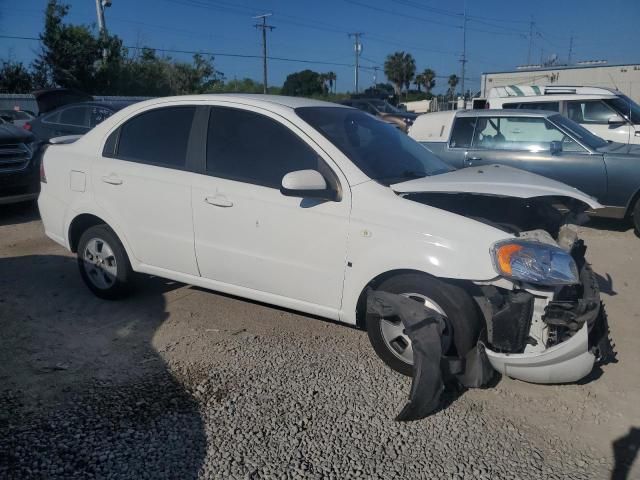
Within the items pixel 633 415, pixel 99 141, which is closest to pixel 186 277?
pixel 99 141

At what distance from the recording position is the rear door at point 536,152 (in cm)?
716

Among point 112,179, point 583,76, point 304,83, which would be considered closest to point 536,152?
point 112,179

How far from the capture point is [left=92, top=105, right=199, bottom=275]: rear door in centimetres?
406

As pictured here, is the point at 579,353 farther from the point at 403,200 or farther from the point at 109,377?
the point at 109,377

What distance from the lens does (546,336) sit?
300cm

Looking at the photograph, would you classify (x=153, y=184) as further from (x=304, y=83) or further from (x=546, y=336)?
(x=304, y=83)

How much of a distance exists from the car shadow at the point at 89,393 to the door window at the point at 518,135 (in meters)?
5.19

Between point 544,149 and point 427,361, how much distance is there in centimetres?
550

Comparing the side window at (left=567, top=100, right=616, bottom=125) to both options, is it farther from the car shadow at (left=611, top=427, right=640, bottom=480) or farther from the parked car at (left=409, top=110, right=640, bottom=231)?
the car shadow at (left=611, top=427, right=640, bottom=480)

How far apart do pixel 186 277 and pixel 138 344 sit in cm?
61

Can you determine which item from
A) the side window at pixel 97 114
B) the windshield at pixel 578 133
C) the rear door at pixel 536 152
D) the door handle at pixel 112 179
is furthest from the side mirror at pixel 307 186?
the side window at pixel 97 114

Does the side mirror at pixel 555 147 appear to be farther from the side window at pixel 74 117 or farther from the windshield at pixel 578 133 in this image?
the side window at pixel 74 117

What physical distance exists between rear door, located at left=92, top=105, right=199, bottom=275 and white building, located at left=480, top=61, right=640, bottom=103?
56.3ft

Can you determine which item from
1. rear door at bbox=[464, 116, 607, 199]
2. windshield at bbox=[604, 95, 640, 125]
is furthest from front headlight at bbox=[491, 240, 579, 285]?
windshield at bbox=[604, 95, 640, 125]
